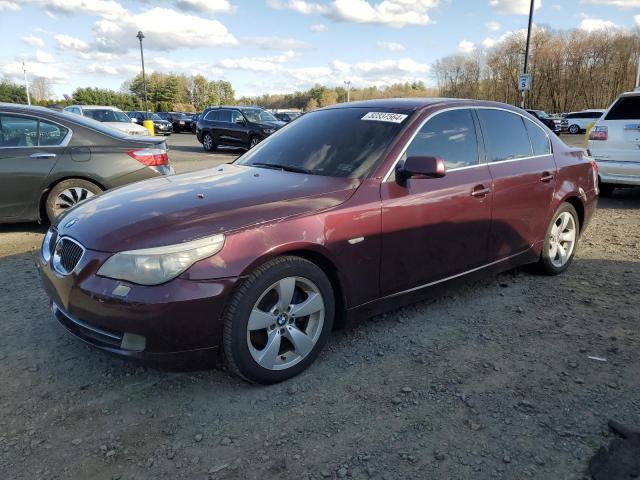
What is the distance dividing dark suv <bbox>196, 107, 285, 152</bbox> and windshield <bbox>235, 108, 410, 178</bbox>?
47.1 feet

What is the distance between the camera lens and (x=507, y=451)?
7.85 ft

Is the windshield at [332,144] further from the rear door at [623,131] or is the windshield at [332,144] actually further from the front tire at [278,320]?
the rear door at [623,131]

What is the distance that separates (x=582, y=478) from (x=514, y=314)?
1.88m

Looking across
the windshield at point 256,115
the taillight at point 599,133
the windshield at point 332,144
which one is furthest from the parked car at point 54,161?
the windshield at point 256,115

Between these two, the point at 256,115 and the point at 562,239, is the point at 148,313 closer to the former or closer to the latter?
the point at 562,239

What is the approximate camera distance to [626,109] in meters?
8.11

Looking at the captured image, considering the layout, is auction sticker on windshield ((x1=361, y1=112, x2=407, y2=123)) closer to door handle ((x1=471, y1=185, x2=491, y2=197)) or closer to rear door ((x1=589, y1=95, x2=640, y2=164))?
door handle ((x1=471, y1=185, x2=491, y2=197))

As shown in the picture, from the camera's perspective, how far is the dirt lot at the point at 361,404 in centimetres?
234

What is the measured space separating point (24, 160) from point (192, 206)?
4.22 m

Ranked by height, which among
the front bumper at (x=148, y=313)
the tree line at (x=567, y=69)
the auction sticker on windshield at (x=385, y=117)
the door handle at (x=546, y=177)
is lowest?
the front bumper at (x=148, y=313)

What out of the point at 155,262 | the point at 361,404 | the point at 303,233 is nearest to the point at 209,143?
the point at 303,233

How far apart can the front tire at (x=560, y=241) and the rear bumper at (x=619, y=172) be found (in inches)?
151

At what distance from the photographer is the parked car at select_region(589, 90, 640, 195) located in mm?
7952

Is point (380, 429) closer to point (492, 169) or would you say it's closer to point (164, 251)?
point (164, 251)
